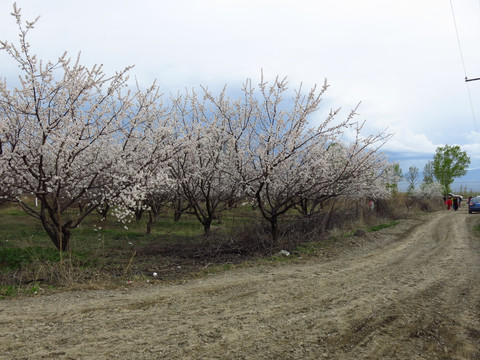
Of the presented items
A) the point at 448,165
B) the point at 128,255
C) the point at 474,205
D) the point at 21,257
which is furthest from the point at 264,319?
the point at 448,165

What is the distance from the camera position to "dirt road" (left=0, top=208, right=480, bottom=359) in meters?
3.90

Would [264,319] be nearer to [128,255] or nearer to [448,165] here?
[128,255]

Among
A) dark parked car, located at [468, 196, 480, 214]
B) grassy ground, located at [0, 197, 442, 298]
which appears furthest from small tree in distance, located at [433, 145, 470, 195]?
grassy ground, located at [0, 197, 442, 298]

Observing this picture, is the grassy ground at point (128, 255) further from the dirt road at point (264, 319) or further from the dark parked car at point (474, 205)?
the dark parked car at point (474, 205)

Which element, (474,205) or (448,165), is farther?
(448,165)

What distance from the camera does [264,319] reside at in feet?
15.8

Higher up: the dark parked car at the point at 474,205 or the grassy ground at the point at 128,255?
the dark parked car at the point at 474,205

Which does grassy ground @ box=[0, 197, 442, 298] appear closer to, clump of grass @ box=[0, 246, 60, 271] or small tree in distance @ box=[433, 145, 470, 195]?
clump of grass @ box=[0, 246, 60, 271]

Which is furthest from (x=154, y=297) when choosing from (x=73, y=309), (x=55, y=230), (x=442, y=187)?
(x=442, y=187)

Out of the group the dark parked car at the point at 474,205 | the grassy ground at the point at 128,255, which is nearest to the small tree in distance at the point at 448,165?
the dark parked car at the point at 474,205

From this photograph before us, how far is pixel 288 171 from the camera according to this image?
36.3 feet

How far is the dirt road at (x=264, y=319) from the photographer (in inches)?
154

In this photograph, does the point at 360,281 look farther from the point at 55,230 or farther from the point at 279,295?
the point at 55,230

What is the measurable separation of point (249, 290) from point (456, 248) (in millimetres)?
8429
